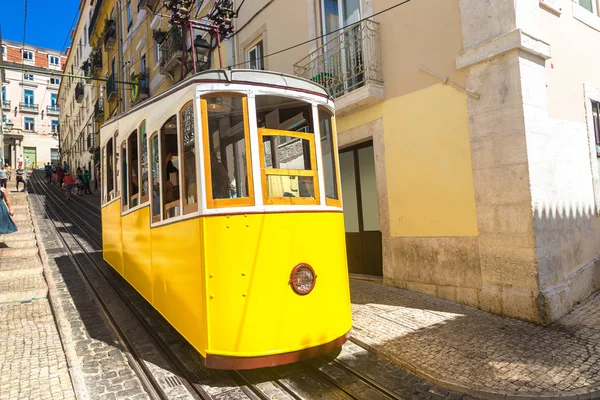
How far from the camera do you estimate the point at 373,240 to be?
793 cm

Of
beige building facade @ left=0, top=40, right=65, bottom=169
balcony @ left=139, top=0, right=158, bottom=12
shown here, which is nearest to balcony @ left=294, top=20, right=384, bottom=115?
balcony @ left=139, top=0, right=158, bottom=12

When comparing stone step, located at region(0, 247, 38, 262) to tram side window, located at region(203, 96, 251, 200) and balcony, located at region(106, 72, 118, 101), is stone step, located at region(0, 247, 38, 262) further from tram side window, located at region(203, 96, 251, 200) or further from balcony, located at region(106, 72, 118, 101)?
balcony, located at region(106, 72, 118, 101)

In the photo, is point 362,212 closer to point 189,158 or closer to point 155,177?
point 155,177

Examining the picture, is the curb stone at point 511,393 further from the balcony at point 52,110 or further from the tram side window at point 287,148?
the balcony at point 52,110

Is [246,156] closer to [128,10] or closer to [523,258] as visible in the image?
[523,258]

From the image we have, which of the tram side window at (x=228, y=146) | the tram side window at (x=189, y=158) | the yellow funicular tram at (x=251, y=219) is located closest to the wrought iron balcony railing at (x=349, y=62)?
the yellow funicular tram at (x=251, y=219)

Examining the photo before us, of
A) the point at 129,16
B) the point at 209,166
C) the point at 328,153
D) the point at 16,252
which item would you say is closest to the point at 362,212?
the point at 328,153

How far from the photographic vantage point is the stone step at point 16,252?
832 cm

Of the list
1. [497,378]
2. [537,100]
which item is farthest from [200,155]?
[537,100]

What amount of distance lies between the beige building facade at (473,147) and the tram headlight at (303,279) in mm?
2958

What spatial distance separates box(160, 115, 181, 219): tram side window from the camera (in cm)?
425

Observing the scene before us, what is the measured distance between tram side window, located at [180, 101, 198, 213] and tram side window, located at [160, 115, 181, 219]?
162mm

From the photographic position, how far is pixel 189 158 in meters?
4.00

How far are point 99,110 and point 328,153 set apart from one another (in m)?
27.9
